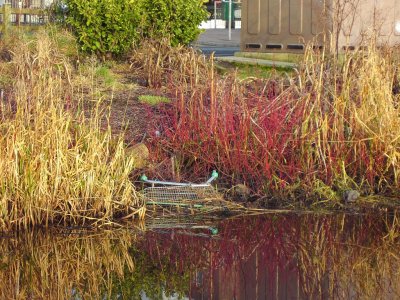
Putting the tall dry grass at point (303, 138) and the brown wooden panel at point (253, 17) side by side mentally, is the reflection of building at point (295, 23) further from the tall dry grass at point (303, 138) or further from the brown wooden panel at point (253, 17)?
the tall dry grass at point (303, 138)

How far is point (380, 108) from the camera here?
32.0ft

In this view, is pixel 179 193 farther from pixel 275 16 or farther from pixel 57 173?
pixel 275 16

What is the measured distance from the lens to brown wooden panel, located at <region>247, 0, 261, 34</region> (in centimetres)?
1608

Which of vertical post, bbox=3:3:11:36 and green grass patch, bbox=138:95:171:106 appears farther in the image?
vertical post, bbox=3:3:11:36

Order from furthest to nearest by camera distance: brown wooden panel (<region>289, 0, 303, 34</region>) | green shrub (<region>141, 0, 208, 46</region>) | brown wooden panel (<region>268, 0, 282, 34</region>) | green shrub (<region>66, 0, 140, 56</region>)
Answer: brown wooden panel (<region>268, 0, 282, 34</region>) → brown wooden panel (<region>289, 0, 303, 34</region>) → green shrub (<region>141, 0, 208, 46</region>) → green shrub (<region>66, 0, 140, 56</region>)

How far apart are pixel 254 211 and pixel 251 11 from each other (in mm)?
7575

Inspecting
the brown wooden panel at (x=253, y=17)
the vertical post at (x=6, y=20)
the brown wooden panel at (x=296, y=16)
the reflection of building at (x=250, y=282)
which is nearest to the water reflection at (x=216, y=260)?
the reflection of building at (x=250, y=282)

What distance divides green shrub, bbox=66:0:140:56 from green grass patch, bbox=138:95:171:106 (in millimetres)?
2413

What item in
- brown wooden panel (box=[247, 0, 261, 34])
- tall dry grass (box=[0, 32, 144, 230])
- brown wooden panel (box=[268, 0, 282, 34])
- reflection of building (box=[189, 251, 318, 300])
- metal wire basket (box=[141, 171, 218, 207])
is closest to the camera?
reflection of building (box=[189, 251, 318, 300])

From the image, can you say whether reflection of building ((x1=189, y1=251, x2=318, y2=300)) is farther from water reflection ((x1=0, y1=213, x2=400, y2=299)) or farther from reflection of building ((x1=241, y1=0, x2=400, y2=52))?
reflection of building ((x1=241, y1=0, x2=400, y2=52))

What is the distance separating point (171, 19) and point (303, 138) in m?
5.72

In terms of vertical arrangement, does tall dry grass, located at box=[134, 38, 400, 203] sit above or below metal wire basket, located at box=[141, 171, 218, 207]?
above

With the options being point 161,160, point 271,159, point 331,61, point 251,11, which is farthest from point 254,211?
point 251,11

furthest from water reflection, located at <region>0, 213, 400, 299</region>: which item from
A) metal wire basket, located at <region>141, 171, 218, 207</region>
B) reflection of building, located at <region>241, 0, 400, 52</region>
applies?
reflection of building, located at <region>241, 0, 400, 52</region>
